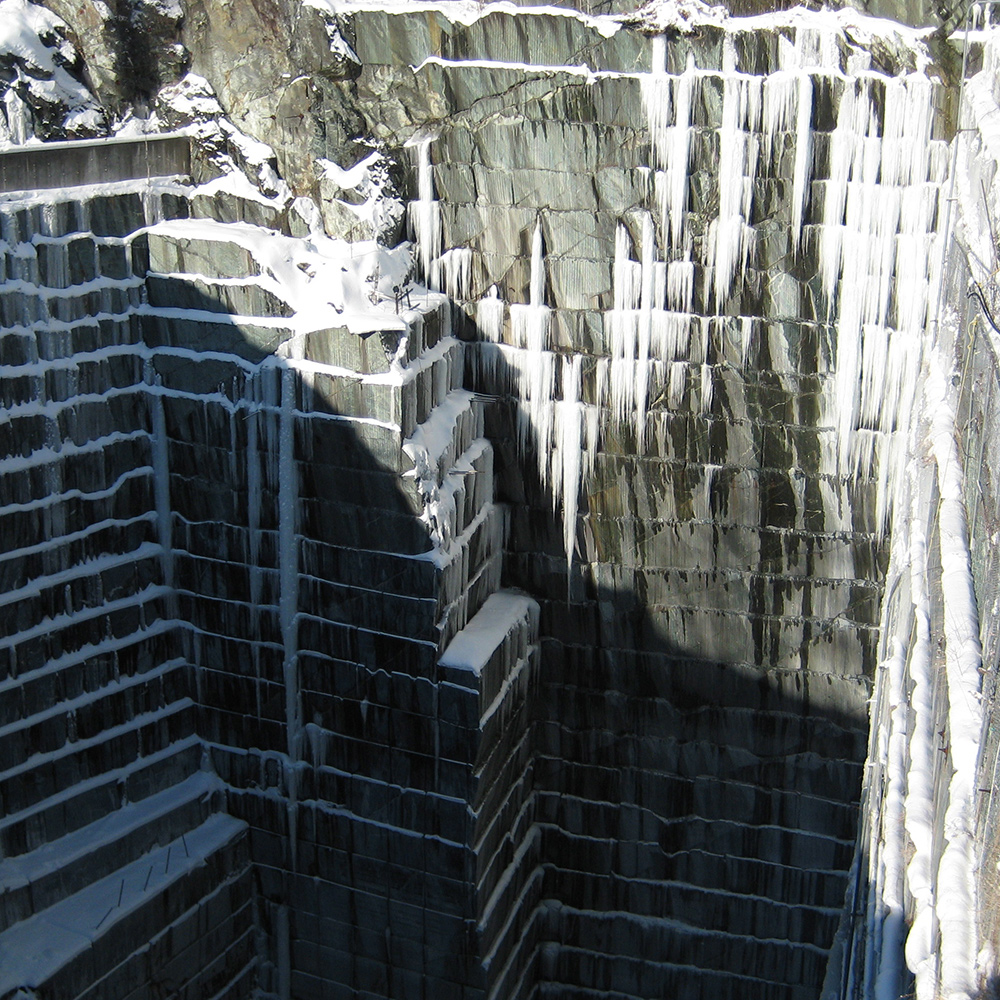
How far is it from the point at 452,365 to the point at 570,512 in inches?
76.4

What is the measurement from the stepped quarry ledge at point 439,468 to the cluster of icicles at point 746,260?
3cm

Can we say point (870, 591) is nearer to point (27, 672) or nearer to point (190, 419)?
point (190, 419)

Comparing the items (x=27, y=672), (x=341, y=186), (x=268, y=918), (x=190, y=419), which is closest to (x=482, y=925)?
(x=268, y=918)

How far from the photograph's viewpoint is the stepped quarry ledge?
10.7 meters

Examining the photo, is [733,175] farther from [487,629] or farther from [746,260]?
[487,629]

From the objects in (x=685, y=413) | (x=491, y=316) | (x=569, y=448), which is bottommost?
(x=569, y=448)

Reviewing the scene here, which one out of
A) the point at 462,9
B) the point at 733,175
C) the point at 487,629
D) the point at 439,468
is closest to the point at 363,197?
the point at 462,9

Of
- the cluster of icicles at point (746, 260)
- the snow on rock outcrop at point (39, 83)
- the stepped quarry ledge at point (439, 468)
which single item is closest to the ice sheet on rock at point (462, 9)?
the stepped quarry ledge at point (439, 468)

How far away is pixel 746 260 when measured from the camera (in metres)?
11.1

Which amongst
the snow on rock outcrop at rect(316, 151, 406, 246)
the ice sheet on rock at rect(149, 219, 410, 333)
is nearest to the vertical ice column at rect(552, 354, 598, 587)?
the ice sheet on rock at rect(149, 219, 410, 333)

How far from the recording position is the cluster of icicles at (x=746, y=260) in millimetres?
10555

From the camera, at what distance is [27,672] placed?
10773 mm

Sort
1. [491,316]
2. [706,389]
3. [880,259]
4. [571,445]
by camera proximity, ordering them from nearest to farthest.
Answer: [880,259] < [706,389] < [491,316] < [571,445]

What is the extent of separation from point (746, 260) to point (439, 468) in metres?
3.47
